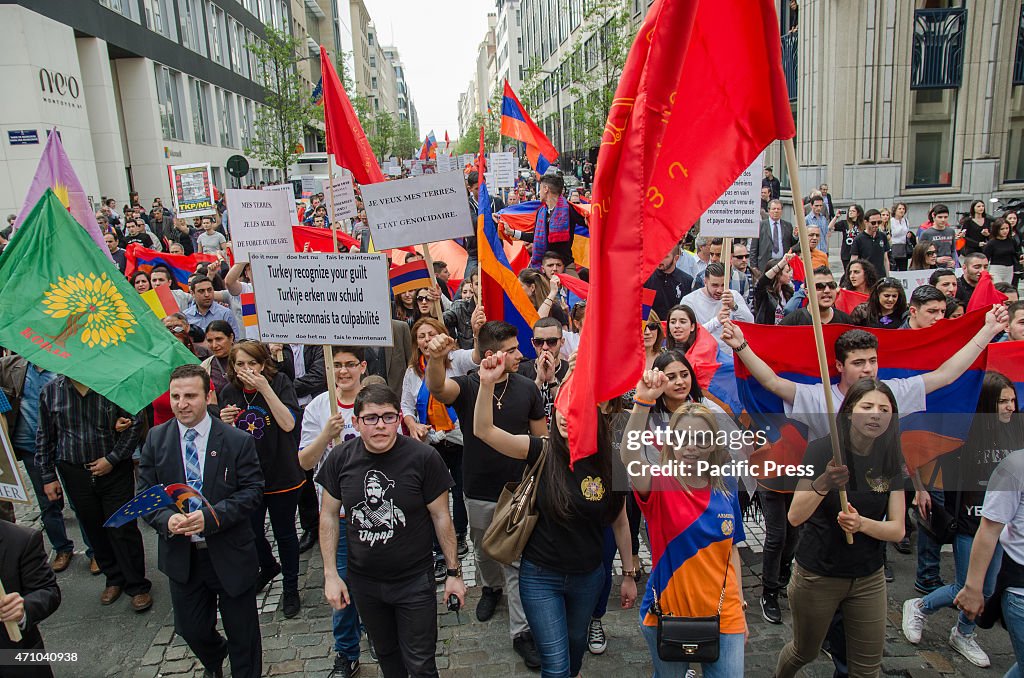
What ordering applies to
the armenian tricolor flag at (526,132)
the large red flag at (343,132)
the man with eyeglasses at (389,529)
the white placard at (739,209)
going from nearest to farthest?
1. the man with eyeglasses at (389,529)
2. the large red flag at (343,132)
3. the white placard at (739,209)
4. the armenian tricolor flag at (526,132)

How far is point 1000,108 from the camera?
1991 cm

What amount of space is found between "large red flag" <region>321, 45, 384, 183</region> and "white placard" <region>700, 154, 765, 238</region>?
2989 mm

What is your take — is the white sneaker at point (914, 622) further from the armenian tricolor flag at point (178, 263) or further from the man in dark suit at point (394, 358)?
the armenian tricolor flag at point (178, 263)

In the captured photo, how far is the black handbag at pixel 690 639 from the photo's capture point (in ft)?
11.0

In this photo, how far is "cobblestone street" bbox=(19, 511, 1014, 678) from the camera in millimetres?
4414

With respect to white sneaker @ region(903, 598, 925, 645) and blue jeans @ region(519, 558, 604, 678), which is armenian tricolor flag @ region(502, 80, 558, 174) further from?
blue jeans @ region(519, 558, 604, 678)

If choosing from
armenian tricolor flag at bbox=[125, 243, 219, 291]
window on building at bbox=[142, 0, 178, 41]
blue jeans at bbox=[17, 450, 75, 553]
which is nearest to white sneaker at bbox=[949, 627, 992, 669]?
blue jeans at bbox=[17, 450, 75, 553]

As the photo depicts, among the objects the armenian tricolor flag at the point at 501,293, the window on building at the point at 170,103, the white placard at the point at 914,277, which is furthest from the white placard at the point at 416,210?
the window on building at the point at 170,103

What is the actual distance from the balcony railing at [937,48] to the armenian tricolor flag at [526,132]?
11.8 metres

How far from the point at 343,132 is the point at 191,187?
11824 mm

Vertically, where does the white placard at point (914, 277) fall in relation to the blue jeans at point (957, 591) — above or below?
above

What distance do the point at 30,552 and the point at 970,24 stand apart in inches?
904

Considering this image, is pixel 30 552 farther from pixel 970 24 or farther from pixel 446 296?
pixel 970 24

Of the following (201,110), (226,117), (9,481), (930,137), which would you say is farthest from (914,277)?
(226,117)
